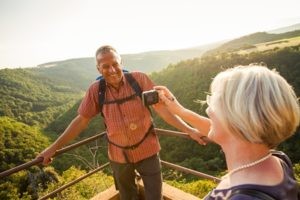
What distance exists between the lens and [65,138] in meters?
2.77

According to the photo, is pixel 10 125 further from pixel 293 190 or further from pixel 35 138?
pixel 293 190

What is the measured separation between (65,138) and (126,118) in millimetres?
623

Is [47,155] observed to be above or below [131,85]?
below

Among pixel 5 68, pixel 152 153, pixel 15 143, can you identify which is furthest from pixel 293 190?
pixel 5 68

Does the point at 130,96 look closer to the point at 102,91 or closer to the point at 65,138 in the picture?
the point at 102,91

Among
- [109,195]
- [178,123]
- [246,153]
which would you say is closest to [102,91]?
[178,123]

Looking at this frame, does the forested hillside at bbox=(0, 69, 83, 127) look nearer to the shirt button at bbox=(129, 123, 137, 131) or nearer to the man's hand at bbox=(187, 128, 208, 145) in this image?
the shirt button at bbox=(129, 123, 137, 131)

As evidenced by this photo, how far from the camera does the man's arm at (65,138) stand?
2.72 m

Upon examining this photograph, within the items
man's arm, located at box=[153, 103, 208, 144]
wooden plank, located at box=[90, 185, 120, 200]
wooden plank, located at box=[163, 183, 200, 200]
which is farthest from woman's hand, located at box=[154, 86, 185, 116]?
wooden plank, located at box=[90, 185, 120, 200]

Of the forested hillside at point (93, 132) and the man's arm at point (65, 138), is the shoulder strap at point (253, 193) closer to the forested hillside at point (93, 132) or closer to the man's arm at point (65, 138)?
the man's arm at point (65, 138)

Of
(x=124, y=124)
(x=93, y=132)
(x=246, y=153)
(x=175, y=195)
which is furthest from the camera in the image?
(x=93, y=132)

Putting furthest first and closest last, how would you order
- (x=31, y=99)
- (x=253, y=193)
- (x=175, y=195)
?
(x=31, y=99) < (x=175, y=195) < (x=253, y=193)

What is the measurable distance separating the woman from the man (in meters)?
1.42

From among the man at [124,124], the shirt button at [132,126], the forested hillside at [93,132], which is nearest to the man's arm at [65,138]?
the man at [124,124]
